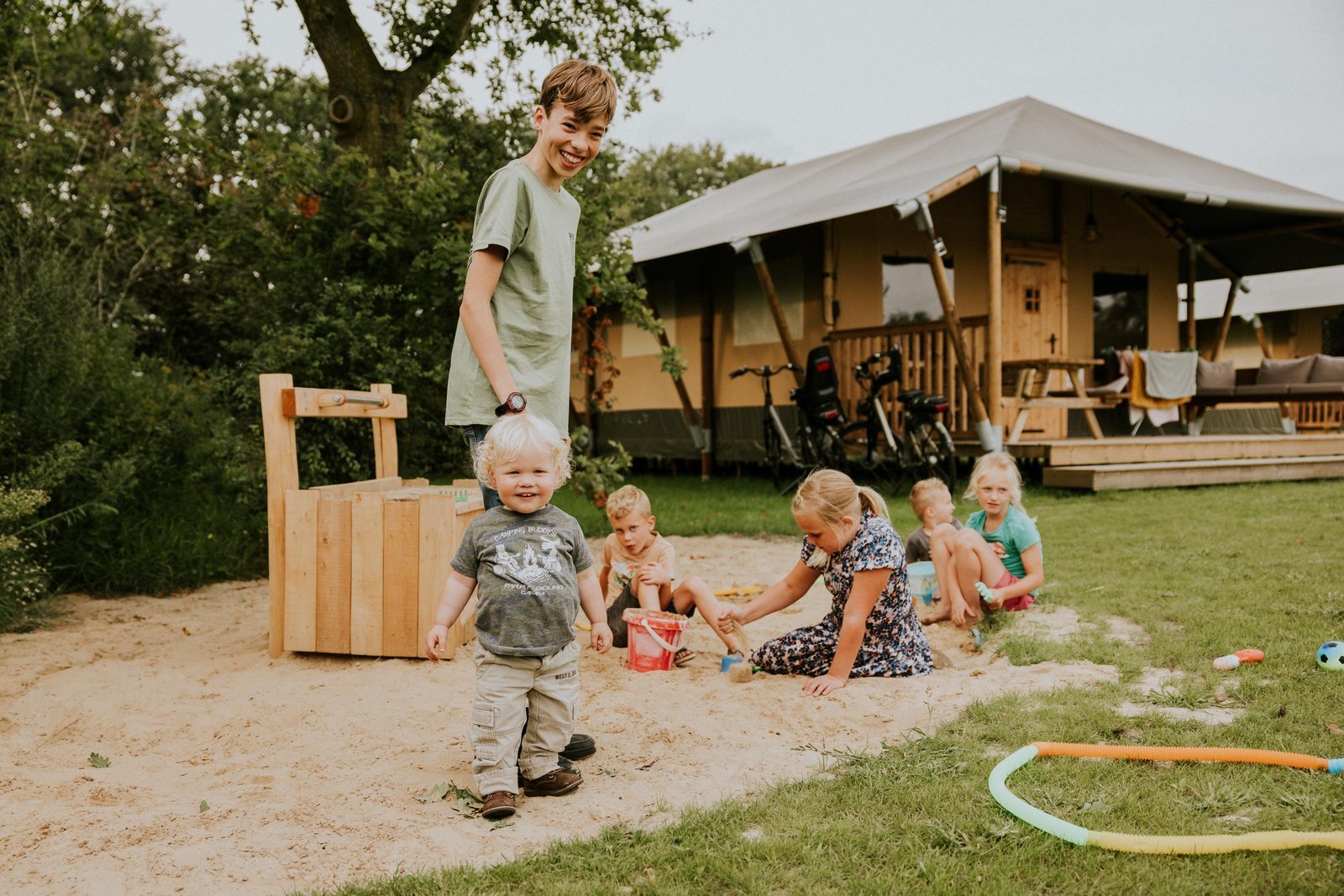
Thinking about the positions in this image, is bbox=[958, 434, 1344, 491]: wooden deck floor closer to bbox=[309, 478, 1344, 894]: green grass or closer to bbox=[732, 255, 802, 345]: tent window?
bbox=[732, 255, 802, 345]: tent window

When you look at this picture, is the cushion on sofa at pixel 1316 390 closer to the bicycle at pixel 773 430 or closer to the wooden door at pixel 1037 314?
the wooden door at pixel 1037 314

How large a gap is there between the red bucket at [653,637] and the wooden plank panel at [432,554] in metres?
0.81

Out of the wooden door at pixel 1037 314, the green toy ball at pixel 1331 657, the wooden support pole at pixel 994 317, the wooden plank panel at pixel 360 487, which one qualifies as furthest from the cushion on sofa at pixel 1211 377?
the wooden plank panel at pixel 360 487

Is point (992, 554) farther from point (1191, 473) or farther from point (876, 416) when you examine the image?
point (1191, 473)

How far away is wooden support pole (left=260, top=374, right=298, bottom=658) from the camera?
4.26 metres

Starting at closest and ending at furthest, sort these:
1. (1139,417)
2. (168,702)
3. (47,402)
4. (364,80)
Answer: (168,702) → (47,402) → (364,80) → (1139,417)

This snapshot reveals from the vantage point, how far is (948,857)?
7.05 feet

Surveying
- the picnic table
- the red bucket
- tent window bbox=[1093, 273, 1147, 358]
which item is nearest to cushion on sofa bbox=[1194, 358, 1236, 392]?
tent window bbox=[1093, 273, 1147, 358]

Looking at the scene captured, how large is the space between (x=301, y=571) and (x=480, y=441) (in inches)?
72.0

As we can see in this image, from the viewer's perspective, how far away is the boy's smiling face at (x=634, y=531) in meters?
4.38

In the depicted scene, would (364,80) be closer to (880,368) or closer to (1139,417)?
(880,368)

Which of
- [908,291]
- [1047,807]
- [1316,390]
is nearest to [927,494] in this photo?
[1047,807]

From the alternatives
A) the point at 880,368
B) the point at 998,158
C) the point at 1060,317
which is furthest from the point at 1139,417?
the point at 998,158

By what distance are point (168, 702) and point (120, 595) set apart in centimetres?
266
